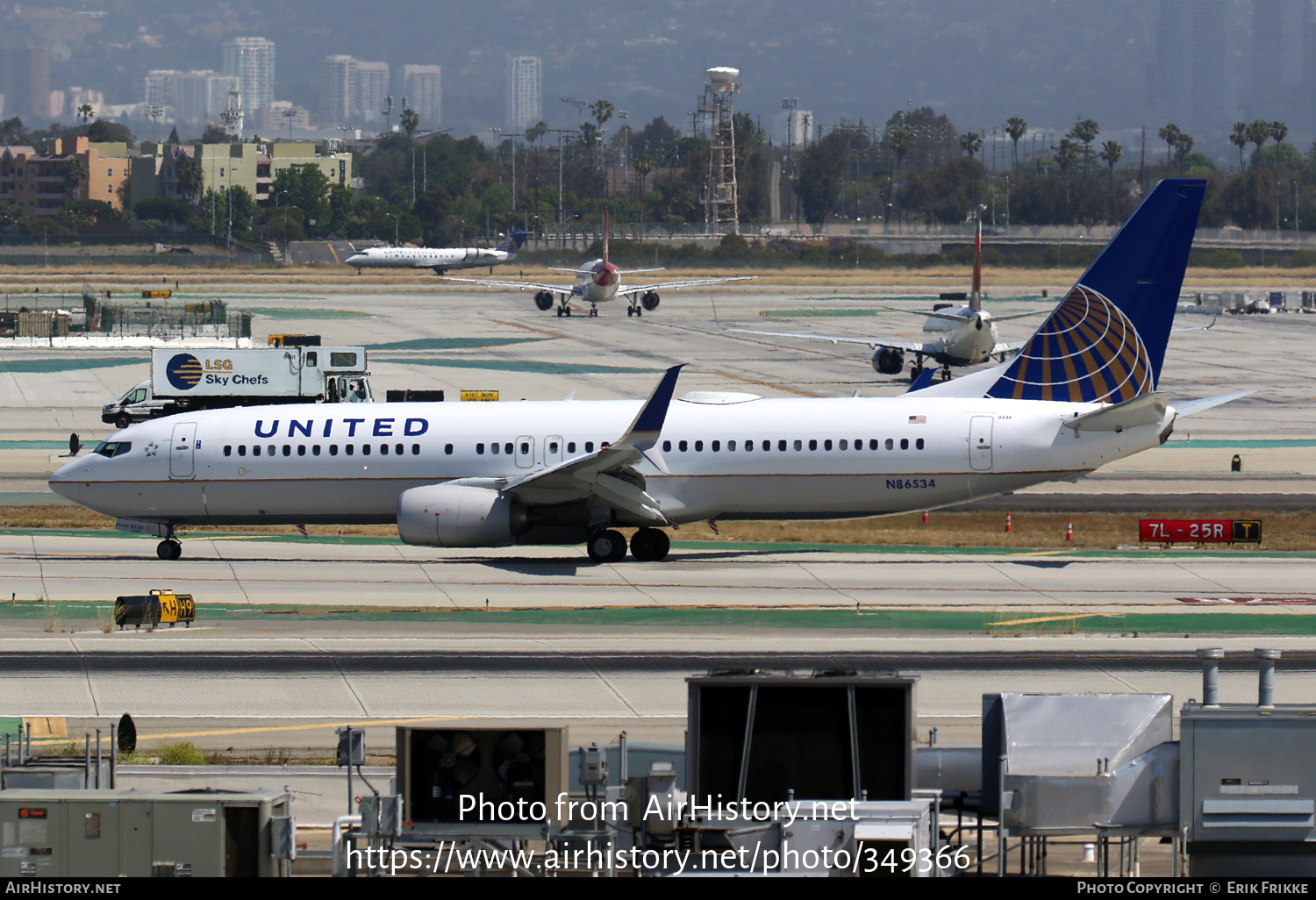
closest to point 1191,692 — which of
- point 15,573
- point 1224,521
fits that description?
point 1224,521

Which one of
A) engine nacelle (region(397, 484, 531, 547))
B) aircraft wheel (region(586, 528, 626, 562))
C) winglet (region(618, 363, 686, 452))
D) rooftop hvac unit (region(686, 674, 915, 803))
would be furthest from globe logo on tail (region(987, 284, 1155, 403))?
rooftop hvac unit (region(686, 674, 915, 803))

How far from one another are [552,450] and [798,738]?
26585 millimetres

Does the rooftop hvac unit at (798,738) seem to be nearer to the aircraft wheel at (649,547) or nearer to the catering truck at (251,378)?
the aircraft wheel at (649,547)

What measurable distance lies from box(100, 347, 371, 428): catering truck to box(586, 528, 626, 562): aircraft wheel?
3351 cm

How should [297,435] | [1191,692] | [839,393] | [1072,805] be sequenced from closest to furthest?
[1072,805] → [1191,692] → [297,435] → [839,393]

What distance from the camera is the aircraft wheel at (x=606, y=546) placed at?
40438 mm

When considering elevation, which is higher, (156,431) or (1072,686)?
(156,431)

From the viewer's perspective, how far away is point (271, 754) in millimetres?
23422

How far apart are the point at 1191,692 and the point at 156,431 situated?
27.1 meters

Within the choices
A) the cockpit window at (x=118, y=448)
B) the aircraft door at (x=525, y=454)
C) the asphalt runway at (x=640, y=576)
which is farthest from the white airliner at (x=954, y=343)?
the cockpit window at (x=118, y=448)

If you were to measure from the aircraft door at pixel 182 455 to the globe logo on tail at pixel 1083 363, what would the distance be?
20706 mm

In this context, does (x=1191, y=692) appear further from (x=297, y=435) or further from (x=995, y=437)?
(x=297, y=435)

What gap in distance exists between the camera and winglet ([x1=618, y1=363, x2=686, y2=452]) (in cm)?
3797

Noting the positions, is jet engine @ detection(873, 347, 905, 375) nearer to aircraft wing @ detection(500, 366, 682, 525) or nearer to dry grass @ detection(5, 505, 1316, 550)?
dry grass @ detection(5, 505, 1316, 550)
